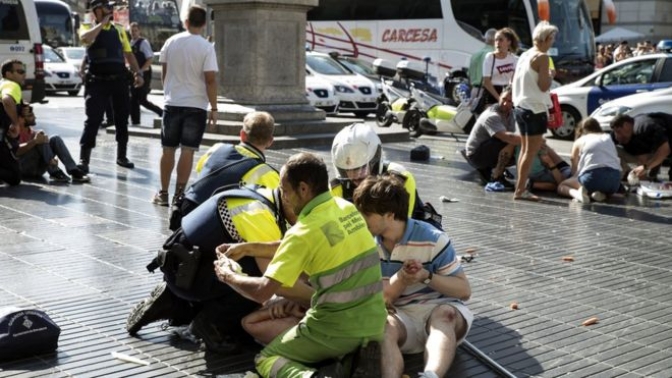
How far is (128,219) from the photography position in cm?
830

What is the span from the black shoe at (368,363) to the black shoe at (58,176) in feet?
22.8

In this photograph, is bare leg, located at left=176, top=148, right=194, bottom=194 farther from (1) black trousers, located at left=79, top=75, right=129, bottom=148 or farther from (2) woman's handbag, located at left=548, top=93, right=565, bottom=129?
(2) woman's handbag, located at left=548, top=93, right=565, bottom=129

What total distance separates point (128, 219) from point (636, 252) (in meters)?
4.09

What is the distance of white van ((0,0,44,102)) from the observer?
19.6 m

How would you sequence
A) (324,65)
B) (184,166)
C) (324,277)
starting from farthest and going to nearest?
(324,65)
(184,166)
(324,277)

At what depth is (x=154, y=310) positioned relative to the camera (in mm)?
5031

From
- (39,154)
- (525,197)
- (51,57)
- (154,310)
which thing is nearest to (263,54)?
(39,154)

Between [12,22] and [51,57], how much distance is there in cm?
1076

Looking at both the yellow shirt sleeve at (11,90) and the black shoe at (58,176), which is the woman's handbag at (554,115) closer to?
the black shoe at (58,176)

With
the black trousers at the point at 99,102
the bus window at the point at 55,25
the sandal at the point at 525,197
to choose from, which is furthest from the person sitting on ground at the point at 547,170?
Answer: the bus window at the point at 55,25

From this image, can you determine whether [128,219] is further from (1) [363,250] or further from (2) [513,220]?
(1) [363,250]

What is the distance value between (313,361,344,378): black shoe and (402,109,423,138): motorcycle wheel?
41.2ft

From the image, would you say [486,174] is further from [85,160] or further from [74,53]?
[74,53]

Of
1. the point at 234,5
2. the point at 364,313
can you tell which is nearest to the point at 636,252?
the point at 364,313
